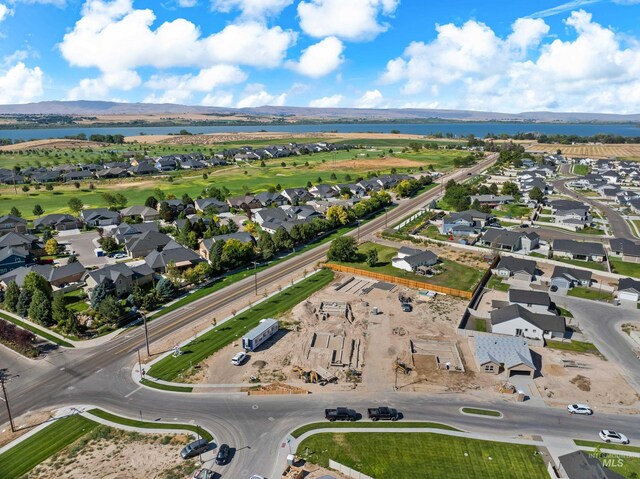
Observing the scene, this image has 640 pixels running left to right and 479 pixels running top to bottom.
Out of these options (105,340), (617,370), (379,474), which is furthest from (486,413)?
(105,340)

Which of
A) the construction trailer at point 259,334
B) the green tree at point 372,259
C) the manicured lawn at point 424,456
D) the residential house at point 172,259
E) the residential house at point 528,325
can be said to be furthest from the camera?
the green tree at point 372,259

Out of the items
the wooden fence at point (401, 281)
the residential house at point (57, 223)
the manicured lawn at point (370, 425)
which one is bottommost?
the manicured lawn at point (370, 425)

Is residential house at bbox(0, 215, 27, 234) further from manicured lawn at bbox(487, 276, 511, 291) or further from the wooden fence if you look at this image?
manicured lawn at bbox(487, 276, 511, 291)

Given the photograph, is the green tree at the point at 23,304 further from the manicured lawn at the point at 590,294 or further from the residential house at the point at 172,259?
the manicured lawn at the point at 590,294

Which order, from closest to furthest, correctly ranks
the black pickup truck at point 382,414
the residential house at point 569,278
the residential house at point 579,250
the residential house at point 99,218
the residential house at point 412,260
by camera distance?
the black pickup truck at point 382,414, the residential house at point 569,278, the residential house at point 412,260, the residential house at point 579,250, the residential house at point 99,218

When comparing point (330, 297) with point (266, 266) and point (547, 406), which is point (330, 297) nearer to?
point (266, 266)

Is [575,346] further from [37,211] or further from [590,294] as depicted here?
[37,211]

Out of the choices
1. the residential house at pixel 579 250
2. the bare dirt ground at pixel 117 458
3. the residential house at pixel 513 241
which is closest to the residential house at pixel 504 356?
the bare dirt ground at pixel 117 458
